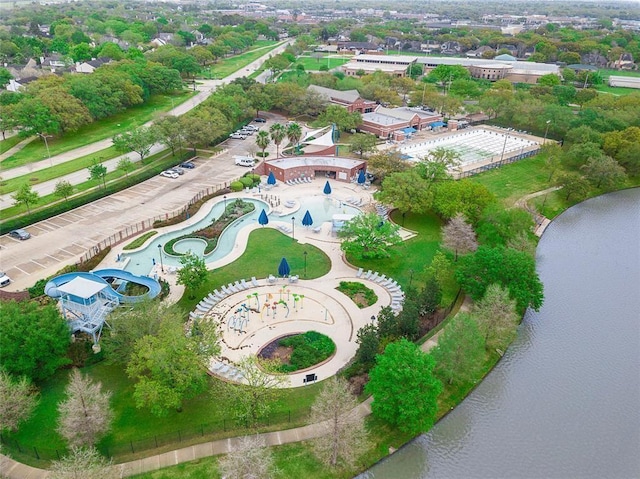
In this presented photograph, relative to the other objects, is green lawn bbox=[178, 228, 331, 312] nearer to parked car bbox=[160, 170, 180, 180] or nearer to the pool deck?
the pool deck

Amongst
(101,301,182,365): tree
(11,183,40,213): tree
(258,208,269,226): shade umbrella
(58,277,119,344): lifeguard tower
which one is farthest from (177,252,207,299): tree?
(11,183,40,213): tree

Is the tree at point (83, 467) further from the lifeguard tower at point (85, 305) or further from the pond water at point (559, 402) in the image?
the pond water at point (559, 402)

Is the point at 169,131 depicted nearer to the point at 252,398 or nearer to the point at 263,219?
the point at 263,219

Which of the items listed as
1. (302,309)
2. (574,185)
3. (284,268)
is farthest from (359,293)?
(574,185)

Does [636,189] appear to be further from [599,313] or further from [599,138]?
[599,313]

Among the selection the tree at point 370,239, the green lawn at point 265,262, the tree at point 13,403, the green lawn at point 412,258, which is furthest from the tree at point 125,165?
the tree at point 13,403

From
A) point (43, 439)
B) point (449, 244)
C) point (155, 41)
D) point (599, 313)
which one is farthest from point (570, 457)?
point (155, 41)

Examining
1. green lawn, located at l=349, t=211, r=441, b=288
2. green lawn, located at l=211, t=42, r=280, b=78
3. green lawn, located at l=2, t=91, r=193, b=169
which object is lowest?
green lawn, located at l=211, t=42, r=280, b=78
